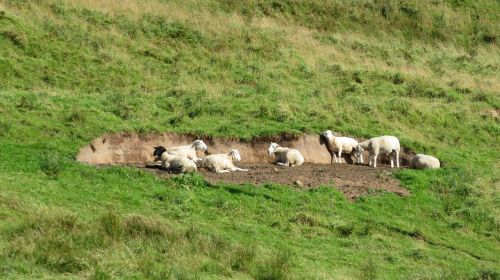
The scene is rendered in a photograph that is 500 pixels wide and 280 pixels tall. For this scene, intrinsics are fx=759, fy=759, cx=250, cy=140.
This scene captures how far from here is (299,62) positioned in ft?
109

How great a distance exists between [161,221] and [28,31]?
1685cm

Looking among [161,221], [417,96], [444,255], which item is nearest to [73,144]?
[161,221]

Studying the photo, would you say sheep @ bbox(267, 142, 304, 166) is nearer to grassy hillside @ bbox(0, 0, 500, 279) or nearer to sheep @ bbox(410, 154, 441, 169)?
grassy hillside @ bbox(0, 0, 500, 279)

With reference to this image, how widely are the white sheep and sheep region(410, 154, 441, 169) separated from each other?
667 centimetres

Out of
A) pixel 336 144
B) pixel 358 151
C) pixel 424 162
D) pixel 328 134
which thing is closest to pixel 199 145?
pixel 328 134

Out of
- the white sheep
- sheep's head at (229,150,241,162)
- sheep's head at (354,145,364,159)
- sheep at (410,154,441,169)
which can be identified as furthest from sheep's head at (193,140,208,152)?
sheep at (410,154,441,169)

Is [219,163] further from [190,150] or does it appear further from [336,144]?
[336,144]

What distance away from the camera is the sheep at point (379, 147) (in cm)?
2380

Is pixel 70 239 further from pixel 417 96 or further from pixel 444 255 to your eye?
pixel 417 96

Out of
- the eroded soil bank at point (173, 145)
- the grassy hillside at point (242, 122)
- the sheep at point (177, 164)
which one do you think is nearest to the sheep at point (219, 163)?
the sheep at point (177, 164)

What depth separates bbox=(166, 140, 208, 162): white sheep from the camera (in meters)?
20.5

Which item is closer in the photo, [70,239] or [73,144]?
[70,239]

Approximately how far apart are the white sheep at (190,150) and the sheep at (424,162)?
6673 mm

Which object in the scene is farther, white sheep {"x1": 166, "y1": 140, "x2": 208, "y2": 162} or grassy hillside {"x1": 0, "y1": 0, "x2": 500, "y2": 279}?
white sheep {"x1": 166, "y1": 140, "x2": 208, "y2": 162}
